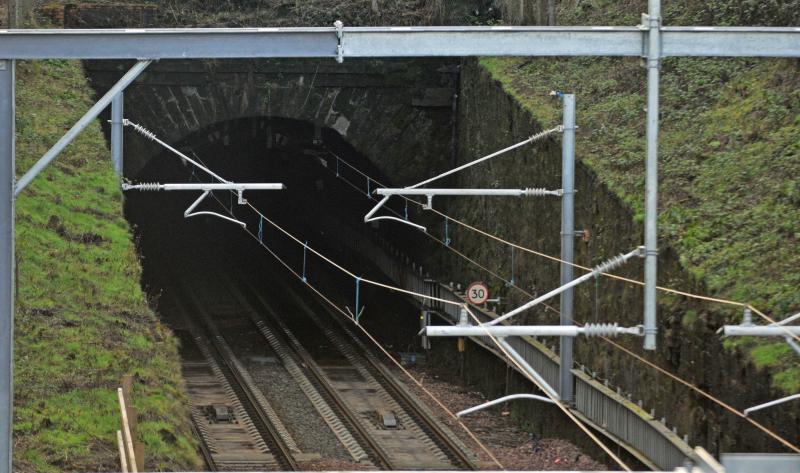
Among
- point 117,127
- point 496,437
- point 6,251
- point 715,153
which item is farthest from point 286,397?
point 6,251

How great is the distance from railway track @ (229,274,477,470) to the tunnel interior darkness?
1132 mm

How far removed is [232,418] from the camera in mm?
22766

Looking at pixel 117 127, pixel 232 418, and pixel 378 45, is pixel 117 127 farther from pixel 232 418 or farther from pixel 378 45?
pixel 378 45

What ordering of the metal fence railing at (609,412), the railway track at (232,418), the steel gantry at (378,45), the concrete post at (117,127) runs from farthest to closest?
1. the concrete post at (117,127)
2. the railway track at (232,418)
3. the metal fence railing at (609,412)
4. the steel gantry at (378,45)

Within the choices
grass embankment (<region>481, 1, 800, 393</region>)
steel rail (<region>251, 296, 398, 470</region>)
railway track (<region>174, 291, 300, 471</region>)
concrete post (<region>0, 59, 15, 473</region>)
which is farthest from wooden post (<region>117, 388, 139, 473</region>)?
grass embankment (<region>481, 1, 800, 393</region>)

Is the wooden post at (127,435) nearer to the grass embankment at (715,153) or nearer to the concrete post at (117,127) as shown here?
the grass embankment at (715,153)

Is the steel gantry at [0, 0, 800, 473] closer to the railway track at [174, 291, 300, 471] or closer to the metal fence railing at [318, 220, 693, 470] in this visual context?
the metal fence railing at [318, 220, 693, 470]

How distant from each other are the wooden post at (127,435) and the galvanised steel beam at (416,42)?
11.6ft

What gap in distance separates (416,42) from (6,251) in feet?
12.3

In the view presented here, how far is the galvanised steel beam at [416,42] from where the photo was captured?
11875 millimetres

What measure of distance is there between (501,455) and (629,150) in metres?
4.71

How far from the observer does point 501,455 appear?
2041cm

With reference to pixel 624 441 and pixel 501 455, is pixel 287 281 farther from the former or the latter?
pixel 624 441

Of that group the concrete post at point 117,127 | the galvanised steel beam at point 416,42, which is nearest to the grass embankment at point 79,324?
the concrete post at point 117,127
